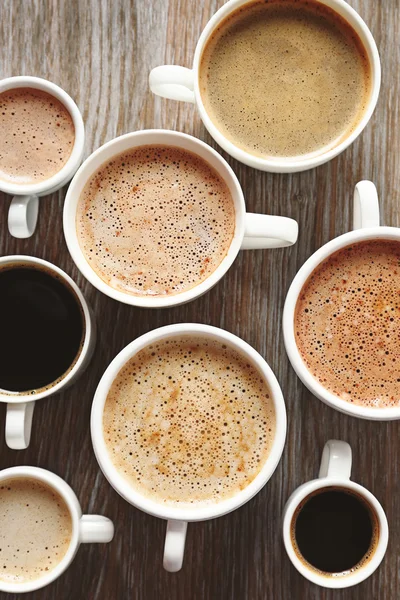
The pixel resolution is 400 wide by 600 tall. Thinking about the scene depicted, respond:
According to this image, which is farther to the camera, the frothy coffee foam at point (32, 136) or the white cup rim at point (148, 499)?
the frothy coffee foam at point (32, 136)

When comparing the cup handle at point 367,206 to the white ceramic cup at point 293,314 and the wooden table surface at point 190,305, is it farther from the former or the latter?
the wooden table surface at point 190,305

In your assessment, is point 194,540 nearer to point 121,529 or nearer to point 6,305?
point 121,529

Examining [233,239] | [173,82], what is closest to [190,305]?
[233,239]

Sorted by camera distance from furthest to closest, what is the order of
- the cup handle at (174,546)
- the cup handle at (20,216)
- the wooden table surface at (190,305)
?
the wooden table surface at (190,305), the cup handle at (20,216), the cup handle at (174,546)

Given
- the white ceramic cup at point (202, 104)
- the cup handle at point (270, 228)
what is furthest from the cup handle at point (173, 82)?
the cup handle at point (270, 228)

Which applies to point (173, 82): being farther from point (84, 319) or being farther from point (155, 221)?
point (84, 319)

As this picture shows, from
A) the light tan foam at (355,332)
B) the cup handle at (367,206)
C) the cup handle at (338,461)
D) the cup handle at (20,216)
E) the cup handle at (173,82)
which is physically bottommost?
the cup handle at (338,461)

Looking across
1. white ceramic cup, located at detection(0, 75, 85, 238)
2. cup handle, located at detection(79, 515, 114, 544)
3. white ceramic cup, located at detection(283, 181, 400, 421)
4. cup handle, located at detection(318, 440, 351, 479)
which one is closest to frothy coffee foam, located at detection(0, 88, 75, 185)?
white ceramic cup, located at detection(0, 75, 85, 238)
